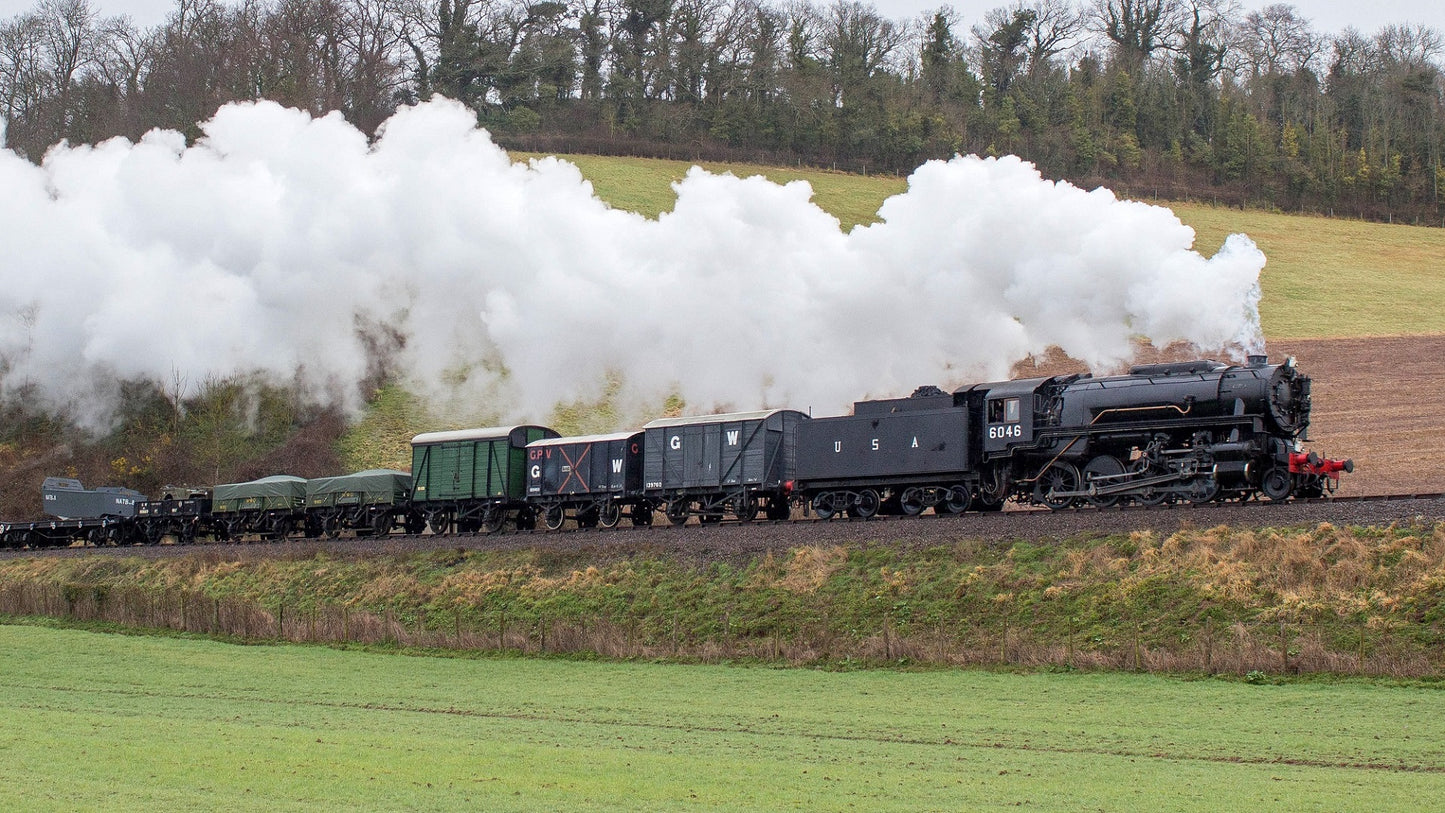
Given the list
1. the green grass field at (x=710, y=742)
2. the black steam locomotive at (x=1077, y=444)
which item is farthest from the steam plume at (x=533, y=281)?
the green grass field at (x=710, y=742)

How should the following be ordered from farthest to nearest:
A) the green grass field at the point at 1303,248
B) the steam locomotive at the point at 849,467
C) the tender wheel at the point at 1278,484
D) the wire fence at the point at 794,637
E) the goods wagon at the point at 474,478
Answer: the green grass field at the point at 1303,248, the goods wagon at the point at 474,478, the steam locomotive at the point at 849,467, the tender wheel at the point at 1278,484, the wire fence at the point at 794,637

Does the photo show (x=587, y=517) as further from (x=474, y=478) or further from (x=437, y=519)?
(x=437, y=519)

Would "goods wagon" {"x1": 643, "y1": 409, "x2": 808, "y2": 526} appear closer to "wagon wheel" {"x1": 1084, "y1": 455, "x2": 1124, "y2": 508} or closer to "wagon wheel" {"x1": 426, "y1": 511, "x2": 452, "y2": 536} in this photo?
"wagon wheel" {"x1": 426, "y1": 511, "x2": 452, "y2": 536}

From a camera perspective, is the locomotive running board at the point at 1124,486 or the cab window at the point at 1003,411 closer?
the locomotive running board at the point at 1124,486

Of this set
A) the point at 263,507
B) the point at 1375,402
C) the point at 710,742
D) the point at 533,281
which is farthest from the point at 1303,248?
the point at 710,742

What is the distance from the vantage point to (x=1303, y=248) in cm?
7950

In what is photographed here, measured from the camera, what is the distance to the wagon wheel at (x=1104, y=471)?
93.2 feet

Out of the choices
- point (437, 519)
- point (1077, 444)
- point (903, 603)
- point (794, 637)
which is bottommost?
point (794, 637)

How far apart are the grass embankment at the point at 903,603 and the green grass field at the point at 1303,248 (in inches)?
1662

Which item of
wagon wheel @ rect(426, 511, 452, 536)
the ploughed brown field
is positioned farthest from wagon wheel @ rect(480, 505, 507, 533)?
the ploughed brown field

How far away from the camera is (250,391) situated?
5731 centimetres

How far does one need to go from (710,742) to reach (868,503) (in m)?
16.5

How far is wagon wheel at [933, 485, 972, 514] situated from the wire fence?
6686 mm

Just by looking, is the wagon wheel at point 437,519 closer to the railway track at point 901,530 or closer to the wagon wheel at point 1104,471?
the railway track at point 901,530
